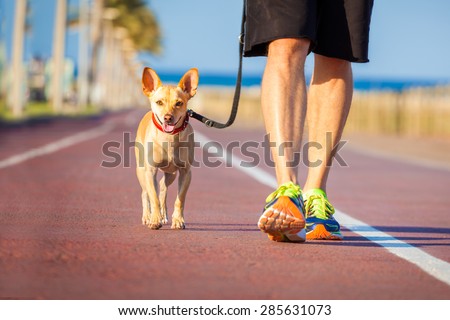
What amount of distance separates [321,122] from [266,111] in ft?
1.68

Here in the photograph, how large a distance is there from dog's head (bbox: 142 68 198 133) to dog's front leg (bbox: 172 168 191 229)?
0.31m

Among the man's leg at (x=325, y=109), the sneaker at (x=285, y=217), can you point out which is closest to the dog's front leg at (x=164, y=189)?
the man's leg at (x=325, y=109)

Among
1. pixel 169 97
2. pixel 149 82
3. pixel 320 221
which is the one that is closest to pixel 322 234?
pixel 320 221

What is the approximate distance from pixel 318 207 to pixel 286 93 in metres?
0.68

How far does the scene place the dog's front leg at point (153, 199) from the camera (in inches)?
245

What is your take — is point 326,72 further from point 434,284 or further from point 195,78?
point 434,284

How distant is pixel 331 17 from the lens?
6.12 meters

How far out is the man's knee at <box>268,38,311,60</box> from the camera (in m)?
5.95

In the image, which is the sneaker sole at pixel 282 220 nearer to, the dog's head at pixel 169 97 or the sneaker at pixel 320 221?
the sneaker at pixel 320 221

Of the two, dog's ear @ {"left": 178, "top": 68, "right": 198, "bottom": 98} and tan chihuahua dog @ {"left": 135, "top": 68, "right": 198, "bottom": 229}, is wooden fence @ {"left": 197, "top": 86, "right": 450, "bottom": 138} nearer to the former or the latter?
dog's ear @ {"left": 178, "top": 68, "right": 198, "bottom": 98}

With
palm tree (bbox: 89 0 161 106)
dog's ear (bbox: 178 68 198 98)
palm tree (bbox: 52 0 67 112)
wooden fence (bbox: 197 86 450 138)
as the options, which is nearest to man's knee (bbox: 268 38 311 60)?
Answer: dog's ear (bbox: 178 68 198 98)

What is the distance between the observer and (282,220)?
5371 mm

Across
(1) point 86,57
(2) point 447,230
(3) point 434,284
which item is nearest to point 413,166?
(2) point 447,230

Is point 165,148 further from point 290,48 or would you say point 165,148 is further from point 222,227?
point 290,48
